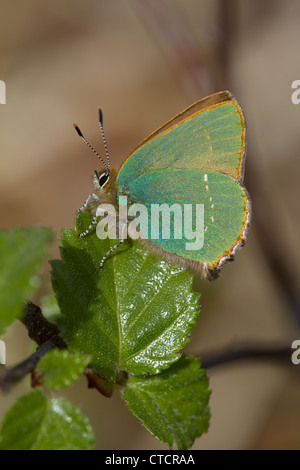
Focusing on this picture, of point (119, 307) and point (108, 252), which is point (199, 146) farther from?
point (119, 307)

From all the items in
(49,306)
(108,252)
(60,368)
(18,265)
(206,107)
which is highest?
(206,107)

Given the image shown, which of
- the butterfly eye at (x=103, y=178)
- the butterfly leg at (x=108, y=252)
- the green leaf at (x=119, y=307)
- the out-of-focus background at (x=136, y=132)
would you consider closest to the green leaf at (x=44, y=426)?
the green leaf at (x=119, y=307)

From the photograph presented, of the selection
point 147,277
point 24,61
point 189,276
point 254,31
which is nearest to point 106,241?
point 147,277

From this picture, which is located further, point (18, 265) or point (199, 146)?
point (199, 146)

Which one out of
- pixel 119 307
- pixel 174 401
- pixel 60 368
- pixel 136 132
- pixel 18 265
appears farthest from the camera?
pixel 136 132

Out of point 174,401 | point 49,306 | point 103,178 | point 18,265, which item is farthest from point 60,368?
point 103,178

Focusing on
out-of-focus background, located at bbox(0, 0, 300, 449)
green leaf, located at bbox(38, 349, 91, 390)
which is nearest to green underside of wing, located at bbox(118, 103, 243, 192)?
green leaf, located at bbox(38, 349, 91, 390)

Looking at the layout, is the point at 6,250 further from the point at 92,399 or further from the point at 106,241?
the point at 92,399
